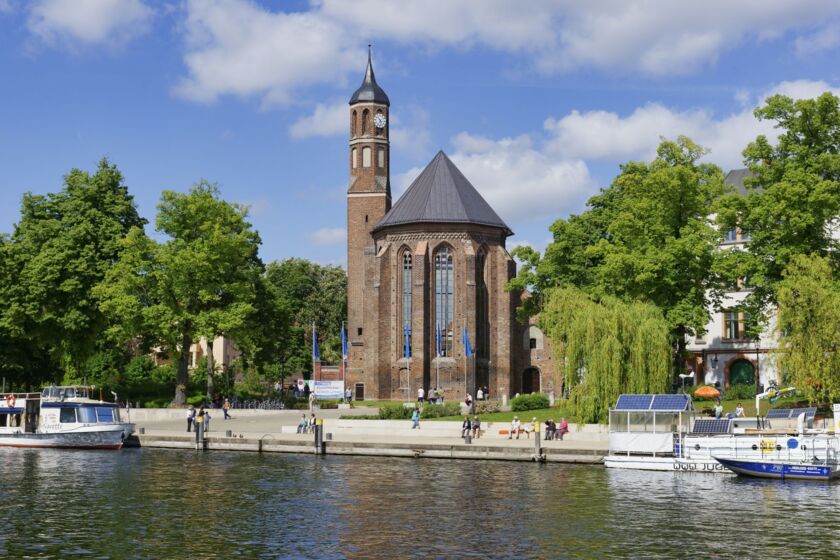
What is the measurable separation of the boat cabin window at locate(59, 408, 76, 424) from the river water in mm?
9821

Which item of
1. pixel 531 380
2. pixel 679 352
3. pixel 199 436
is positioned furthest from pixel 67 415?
pixel 531 380

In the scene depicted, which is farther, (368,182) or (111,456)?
(368,182)

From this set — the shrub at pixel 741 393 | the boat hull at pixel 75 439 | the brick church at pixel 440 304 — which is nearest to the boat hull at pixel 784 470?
the shrub at pixel 741 393

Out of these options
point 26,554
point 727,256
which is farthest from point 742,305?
point 26,554

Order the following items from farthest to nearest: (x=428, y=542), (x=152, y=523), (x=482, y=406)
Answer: (x=482, y=406) → (x=152, y=523) → (x=428, y=542)

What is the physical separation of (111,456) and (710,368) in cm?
4219

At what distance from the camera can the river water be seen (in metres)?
27.1

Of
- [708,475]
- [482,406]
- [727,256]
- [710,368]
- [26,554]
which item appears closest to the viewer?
[26,554]

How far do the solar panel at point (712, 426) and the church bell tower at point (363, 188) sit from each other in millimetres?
52259

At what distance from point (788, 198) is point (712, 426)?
14593 mm

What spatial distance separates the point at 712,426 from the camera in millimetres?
44562

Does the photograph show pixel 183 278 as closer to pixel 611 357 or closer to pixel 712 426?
pixel 611 357

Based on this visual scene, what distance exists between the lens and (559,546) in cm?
2728

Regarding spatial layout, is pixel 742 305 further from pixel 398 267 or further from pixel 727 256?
pixel 398 267
